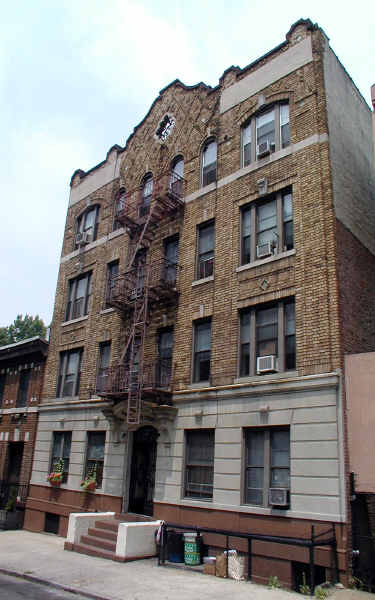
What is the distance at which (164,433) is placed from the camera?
1608 cm

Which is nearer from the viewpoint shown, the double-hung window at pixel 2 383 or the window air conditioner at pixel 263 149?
the window air conditioner at pixel 263 149

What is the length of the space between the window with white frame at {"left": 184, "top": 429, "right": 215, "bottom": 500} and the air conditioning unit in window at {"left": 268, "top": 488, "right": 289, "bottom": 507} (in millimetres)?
2528

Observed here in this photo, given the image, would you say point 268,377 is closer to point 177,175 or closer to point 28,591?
point 28,591

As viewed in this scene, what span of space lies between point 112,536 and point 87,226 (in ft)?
46.2

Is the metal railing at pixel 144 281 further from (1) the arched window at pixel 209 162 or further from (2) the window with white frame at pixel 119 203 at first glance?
(1) the arched window at pixel 209 162

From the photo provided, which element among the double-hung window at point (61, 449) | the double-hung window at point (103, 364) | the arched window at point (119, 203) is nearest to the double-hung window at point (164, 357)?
the double-hung window at point (103, 364)

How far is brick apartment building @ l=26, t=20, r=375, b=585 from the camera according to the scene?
41.7 ft

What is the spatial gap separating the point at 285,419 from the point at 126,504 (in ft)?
23.8

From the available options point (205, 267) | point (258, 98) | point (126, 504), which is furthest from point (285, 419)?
point (258, 98)

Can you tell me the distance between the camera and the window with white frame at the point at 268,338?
44.6ft

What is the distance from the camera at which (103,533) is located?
50.6ft

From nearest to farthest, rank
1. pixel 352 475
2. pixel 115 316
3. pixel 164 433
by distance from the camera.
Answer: pixel 352 475
pixel 164 433
pixel 115 316

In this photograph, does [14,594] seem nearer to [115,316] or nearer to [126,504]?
[126,504]

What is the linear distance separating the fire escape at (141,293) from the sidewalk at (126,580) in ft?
14.1
